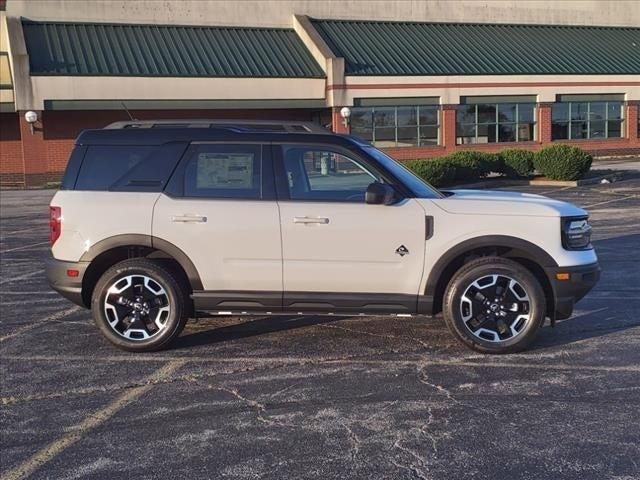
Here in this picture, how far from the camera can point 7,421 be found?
15.2 feet

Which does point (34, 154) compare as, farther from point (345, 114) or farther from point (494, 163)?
point (494, 163)

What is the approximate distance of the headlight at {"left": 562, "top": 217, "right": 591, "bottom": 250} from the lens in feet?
19.2

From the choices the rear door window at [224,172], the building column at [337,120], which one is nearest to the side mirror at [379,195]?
the rear door window at [224,172]

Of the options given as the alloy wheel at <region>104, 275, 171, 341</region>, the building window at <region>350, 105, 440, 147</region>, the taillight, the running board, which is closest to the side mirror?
the running board

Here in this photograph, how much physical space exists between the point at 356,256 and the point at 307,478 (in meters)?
2.39

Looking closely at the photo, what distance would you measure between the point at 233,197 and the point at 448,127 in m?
29.3

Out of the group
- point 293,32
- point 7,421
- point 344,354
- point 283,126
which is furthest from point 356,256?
point 293,32

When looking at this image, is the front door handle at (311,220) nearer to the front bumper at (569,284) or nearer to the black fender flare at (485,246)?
the black fender flare at (485,246)

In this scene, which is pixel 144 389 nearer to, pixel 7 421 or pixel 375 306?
pixel 7 421

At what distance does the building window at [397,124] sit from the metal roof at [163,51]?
119 inches

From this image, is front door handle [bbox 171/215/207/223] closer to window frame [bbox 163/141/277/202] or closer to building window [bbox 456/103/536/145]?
window frame [bbox 163/141/277/202]

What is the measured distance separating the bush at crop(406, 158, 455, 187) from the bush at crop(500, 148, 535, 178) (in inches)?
89.8

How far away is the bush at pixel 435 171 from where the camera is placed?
22062 mm

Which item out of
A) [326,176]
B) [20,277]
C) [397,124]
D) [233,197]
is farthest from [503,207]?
[397,124]
